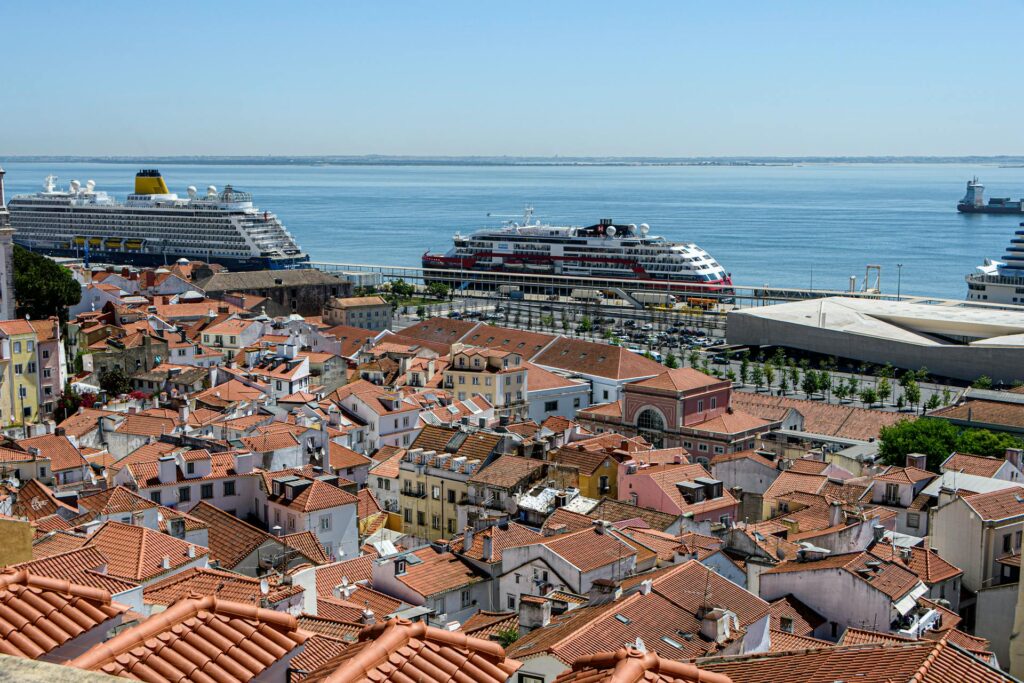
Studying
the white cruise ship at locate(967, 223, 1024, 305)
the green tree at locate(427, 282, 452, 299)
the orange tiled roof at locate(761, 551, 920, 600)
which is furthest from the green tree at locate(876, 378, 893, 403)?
the green tree at locate(427, 282, 452, 299)

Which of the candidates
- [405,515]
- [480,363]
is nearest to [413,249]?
[480,363]

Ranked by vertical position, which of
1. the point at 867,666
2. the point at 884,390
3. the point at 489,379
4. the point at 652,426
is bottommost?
the point at 884,390

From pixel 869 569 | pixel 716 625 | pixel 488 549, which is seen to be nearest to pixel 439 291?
pixel 488 549

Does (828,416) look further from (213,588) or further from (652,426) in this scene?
(213,588)

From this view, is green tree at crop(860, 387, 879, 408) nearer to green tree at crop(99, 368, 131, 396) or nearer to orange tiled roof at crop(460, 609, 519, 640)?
green tree at crop(99, 368, 131, 396)

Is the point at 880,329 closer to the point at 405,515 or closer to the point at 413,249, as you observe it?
the point at 405,515
